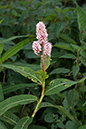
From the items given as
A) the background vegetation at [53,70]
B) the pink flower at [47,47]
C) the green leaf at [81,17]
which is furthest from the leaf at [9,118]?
the green leaf at [81,17]

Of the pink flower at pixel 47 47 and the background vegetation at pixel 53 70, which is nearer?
the pink flower at pixel 47 47

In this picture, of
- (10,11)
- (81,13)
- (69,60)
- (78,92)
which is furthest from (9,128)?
(10,11)

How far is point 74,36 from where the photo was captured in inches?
85.4

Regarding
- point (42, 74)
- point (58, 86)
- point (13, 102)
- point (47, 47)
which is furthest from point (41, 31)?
point (13, 102)

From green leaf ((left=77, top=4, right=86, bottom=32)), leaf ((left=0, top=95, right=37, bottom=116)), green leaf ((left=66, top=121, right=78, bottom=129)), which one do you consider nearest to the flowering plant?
leaf ((left=0, top=95, right=37, bottom=116))

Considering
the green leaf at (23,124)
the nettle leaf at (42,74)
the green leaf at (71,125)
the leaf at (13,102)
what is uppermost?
the nettle leaf at (42,74)

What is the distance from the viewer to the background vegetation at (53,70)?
1.43 m

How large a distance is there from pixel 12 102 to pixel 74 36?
1271mm

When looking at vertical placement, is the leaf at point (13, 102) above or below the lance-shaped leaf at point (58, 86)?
below

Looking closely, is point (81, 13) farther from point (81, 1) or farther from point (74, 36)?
point (81, 1)

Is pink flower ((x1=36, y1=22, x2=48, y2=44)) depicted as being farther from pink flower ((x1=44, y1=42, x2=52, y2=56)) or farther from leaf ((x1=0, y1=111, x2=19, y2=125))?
leaf ((x1=0, y1=111, x2=19, y2=125))

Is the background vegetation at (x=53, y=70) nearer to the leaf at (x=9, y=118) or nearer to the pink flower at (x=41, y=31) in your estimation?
the leaf at (x=9, y=118)

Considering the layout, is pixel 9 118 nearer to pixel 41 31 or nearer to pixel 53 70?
pixel 53 70

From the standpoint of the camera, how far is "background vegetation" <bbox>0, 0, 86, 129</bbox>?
1435mm
